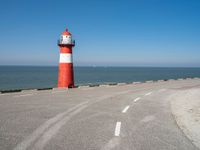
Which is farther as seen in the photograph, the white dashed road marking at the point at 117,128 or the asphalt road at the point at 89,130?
the white dashed road marking at the point at 117,128

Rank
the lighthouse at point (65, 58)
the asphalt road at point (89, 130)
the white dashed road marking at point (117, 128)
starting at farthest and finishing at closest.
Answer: the lighthouse at point (65, 58), the white dashed road marking at point (117, 128), the asphalt road at point (89, 130)

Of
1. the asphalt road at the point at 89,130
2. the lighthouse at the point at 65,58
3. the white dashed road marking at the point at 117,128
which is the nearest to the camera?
the asphalt road at the point at 89,130

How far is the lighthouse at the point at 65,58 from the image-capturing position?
866 inches

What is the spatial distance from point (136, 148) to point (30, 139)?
2767 mm

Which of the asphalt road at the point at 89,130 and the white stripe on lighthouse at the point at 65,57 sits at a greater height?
the white stripe on lighthouse at the point at 65,57

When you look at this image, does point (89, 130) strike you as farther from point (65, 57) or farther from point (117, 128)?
point (65, 57)

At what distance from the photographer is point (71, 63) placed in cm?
2253

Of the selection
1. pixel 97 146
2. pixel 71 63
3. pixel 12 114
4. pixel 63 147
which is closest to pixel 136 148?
pixel 97 146

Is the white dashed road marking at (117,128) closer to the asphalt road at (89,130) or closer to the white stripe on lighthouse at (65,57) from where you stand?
the asphalt road at (89,130)

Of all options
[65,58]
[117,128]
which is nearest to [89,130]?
[117,128]

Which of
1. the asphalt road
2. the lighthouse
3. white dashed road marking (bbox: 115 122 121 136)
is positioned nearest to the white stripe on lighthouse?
the lighthouse

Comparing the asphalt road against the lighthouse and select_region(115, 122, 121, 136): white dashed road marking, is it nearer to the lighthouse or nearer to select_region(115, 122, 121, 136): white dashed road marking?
select_region(115, 122, 121, 136): white dashed road marking

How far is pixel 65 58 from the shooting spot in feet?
72.3

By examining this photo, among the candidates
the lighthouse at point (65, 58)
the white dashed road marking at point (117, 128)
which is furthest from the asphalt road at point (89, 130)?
the lighthouse at point (65, 58)
